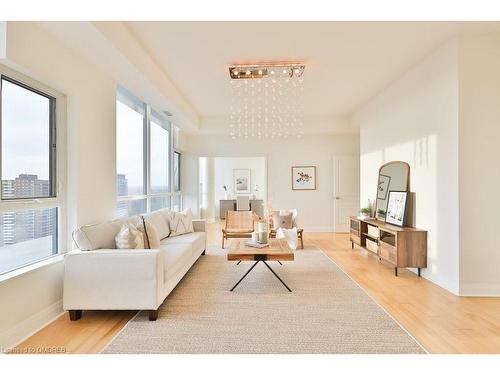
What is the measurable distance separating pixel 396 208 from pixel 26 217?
4448mm

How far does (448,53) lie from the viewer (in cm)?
320

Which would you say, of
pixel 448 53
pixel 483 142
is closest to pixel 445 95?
pixel 448 53

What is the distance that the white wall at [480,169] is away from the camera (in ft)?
9.93

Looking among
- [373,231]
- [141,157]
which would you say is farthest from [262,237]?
[141,157]

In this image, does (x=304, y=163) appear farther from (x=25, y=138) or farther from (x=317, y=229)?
(x=25, y=138)

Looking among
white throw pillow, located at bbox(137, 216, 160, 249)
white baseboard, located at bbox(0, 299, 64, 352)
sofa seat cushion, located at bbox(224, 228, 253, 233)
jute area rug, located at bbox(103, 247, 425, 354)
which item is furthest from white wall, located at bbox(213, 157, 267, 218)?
white baseboard, located at bbox(0, 299, 64, 352)

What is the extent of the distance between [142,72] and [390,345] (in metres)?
3.66

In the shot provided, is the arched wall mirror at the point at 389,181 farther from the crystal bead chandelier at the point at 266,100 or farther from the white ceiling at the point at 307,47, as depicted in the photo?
the crystal bead chandelier at the point at 266,100

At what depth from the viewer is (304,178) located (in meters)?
7.41

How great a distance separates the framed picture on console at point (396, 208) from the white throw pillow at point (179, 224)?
10.3 ft

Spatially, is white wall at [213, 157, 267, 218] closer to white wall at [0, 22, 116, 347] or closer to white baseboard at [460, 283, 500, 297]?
white wall at [0, 22, 116, 347]

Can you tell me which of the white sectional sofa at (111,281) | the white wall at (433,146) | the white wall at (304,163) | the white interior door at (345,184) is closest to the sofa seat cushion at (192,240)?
the white sectional sofa at (111,281)
